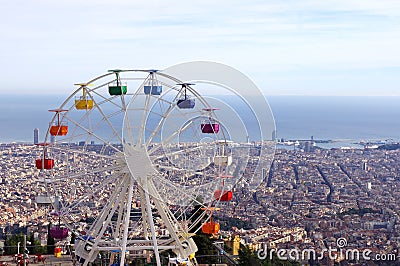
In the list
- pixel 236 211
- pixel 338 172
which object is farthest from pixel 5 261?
pixel 338 172

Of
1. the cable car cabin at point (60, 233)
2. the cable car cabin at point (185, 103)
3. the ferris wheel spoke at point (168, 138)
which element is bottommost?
the cable car cabin at point (60, 233)

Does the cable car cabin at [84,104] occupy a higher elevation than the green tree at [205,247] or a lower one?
higher

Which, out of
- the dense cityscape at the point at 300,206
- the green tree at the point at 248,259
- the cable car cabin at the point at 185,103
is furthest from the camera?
the dense cityscape at the point at 300,206

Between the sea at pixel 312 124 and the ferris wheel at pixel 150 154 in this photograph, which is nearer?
the ferris wheel at pixel 150 154

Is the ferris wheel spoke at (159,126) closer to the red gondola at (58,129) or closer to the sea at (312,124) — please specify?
the red gondola at (58,129)

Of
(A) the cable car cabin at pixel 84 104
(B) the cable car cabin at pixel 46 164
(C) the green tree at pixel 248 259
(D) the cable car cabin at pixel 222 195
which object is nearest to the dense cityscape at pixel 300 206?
(B) the cable car cabin at pixel 46 164

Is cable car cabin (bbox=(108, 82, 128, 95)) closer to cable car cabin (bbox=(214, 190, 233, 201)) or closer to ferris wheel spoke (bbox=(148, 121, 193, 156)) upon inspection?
ferris wheel spoke (bbox=(148, 121, 193, 156))
